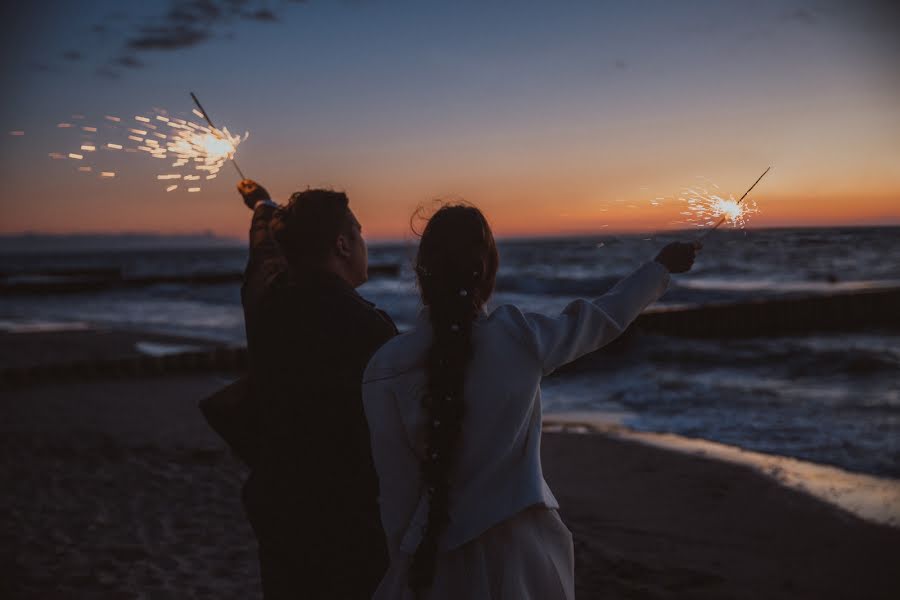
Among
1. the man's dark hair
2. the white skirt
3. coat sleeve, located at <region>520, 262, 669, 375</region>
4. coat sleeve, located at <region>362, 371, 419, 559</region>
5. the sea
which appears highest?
the man's dark hair

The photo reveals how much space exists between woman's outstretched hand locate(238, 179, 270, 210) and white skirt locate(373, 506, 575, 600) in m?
1.72

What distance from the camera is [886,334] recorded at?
20188 millimetres

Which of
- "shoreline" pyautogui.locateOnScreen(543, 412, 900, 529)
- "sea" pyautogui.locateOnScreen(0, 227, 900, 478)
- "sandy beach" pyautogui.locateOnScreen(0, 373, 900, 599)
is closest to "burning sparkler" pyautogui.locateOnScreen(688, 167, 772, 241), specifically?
"sea" pyautogui.locateOnScreen(0, 227, 900, 478)

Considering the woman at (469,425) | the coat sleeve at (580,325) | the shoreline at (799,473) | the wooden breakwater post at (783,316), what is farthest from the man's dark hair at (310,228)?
the wooden breakwater post at (783,316)

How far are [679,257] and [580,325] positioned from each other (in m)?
0.44

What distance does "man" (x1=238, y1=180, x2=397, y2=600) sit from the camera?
2.11 metres

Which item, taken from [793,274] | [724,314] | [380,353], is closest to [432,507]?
[380,353]

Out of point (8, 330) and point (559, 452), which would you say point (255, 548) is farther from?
point (8, 330)

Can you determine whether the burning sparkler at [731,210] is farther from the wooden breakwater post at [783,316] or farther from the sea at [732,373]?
the wooden breakwater post at [783,316]

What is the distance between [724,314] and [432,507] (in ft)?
72.0

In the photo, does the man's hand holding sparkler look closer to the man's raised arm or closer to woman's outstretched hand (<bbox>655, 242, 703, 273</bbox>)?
the man's raised arm

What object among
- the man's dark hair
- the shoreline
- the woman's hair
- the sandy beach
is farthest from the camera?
the shoreline

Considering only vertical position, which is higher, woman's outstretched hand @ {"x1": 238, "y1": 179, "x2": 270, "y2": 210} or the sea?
woman's outstretched hand @ {"x1": 238, "y1": 179, "x2": 270, "y2": 210}

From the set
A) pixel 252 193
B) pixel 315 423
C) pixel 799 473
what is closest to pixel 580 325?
pixel 315 423
